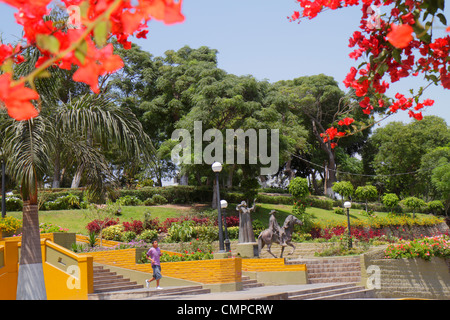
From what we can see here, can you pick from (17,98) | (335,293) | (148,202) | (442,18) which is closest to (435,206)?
(148,202)

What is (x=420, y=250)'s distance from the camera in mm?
16234

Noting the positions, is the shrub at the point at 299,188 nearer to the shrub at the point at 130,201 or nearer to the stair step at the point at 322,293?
the shrub at the point at 130,201

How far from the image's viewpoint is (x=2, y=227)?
17.5 meters

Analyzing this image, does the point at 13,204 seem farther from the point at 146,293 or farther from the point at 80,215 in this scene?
the point at 146,293

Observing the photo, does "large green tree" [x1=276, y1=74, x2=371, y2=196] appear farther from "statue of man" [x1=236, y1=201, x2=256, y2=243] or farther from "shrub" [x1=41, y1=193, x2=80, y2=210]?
"statue of man" [x1=236, y1=201, x2=256, y2=243]

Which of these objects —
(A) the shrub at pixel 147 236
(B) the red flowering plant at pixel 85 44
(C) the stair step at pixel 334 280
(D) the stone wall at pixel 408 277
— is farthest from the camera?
(A) the shrub at pixel 147 236

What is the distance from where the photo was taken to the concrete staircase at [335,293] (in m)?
13.1

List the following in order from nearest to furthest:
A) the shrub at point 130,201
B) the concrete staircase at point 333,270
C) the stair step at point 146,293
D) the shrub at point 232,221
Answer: the stair step at point 146,293 < the concrete staircase at point 333,270 < the shrub at point 232,221 < the shrub at point 130,201

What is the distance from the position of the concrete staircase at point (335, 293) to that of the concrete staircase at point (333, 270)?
1.18m

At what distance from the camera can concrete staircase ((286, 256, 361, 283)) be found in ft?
54.9

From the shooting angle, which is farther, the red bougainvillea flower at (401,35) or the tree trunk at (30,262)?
the tree trunk at (30,262)

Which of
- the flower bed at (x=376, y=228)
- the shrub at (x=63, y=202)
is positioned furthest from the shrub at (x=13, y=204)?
the flower bed at (x=376, y=228)
